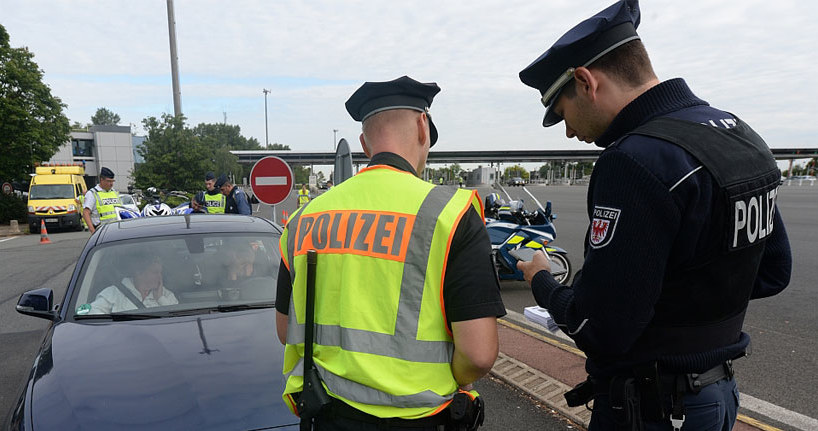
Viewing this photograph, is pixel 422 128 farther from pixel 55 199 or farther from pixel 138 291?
pixel 55 199

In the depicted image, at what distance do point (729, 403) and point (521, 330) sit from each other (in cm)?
372

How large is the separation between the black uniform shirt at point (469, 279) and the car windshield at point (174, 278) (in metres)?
2.10

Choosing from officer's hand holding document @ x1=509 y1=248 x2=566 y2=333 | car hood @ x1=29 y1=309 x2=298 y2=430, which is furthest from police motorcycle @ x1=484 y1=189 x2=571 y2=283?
officer's hand holding document @ x1=509 y1=248 x2=566 y2=333

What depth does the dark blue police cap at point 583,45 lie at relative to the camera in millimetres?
1395

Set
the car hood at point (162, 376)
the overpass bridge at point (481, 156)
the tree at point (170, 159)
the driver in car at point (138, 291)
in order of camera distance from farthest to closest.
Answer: the overpass bridge at point (481, 156)
the tree at point (170, 159)
the driver in car at point (138, 291)
the car hood at point (162, 376)

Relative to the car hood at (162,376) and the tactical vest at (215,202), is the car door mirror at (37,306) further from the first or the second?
the tactical vest at (215,202)

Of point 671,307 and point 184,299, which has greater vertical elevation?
point 671,307

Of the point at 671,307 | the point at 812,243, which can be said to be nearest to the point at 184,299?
the point at 671,307

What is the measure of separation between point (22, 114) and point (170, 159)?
8043mm

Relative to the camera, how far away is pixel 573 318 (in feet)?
4.61

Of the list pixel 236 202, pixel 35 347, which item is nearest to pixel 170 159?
pixel 236 202

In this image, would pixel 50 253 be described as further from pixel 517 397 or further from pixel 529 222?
pixel 517 397

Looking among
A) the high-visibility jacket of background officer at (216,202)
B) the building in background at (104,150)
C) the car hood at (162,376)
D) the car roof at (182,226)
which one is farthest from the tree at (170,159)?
the building in background at (104,150)

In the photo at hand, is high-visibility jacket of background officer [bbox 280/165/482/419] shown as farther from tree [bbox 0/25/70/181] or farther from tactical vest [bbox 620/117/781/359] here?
tree [bbox 0/25/70/181]
